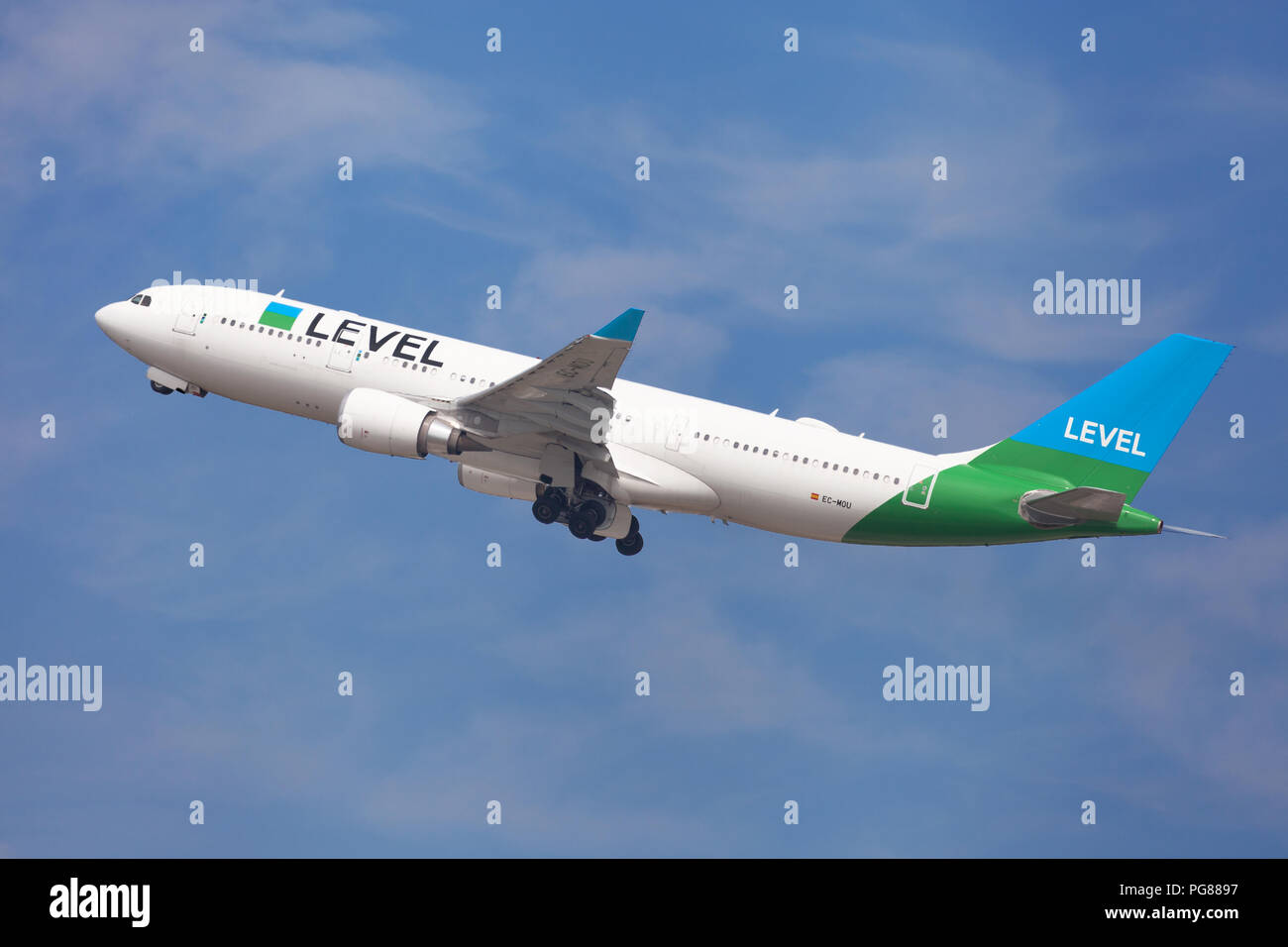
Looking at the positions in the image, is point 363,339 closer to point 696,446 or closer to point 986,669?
point 696,446

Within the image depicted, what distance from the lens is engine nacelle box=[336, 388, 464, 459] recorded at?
46.0 metres

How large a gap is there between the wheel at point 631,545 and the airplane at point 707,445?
1783 millimetres

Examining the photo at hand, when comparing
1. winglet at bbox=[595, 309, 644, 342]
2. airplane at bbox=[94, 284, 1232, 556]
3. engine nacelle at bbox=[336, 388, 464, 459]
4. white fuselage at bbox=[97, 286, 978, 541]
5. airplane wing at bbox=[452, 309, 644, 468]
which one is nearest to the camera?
winglet at bbox=[595, 309, 644, 342]

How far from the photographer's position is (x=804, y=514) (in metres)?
45.9

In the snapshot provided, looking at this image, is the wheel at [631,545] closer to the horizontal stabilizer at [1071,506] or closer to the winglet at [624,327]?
the winglet at [624,327]

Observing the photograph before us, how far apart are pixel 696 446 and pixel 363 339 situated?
11021mm

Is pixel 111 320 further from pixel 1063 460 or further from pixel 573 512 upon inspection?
pixel 1063 460

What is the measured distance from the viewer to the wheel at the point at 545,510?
157 feet

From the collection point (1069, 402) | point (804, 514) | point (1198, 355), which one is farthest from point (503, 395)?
point (1198, 355)

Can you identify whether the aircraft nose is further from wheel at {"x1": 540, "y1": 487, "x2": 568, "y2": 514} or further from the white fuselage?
wheel at {"x1": 540, "y1": 487, "x2": 568, "y2": 514}

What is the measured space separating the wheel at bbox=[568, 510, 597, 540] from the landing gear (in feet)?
8.85

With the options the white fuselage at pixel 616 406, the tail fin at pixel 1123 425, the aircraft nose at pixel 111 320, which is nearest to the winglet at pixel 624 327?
the white fuselage at pixel 616 406

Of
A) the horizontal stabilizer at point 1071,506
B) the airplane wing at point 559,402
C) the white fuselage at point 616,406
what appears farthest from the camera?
the white fuselage at point 616,406

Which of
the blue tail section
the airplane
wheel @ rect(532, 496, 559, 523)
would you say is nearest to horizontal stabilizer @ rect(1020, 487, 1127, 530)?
the airplane
